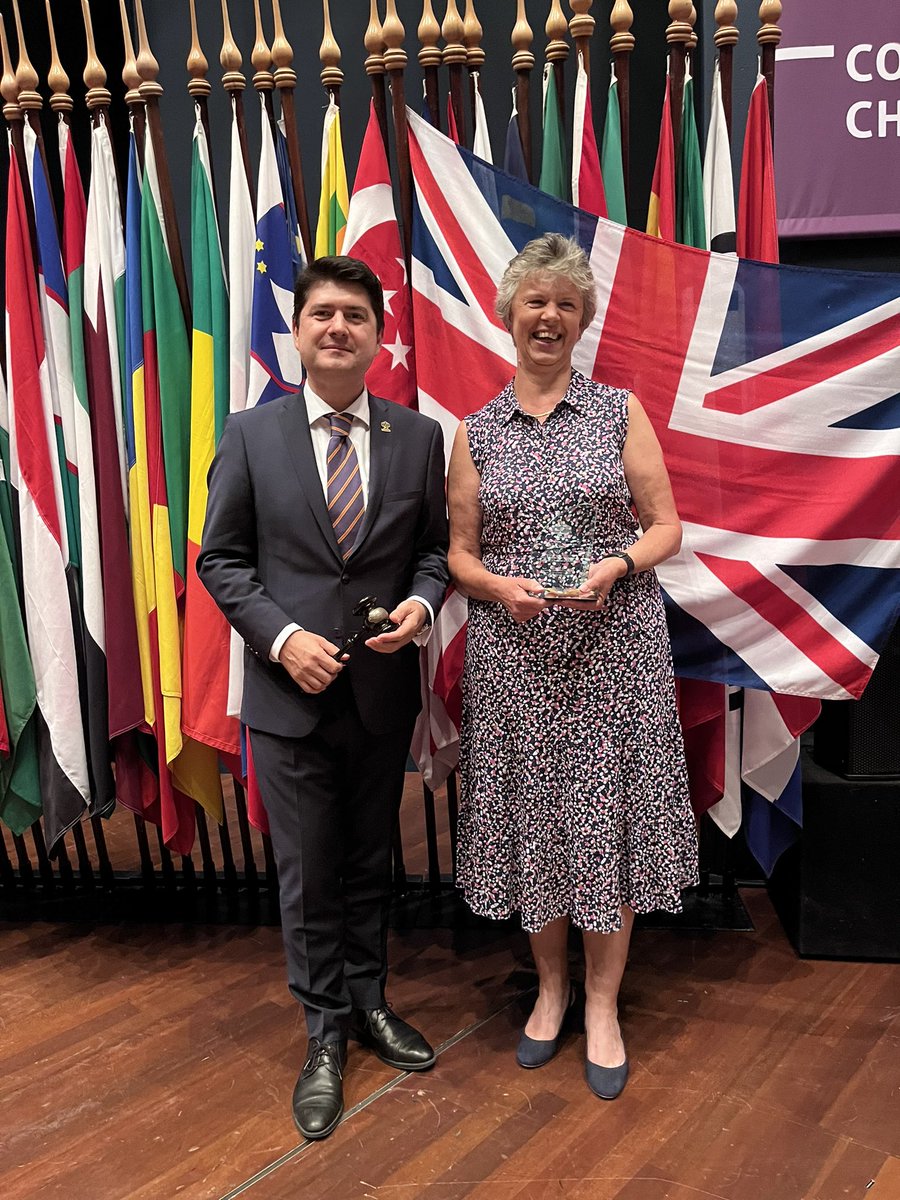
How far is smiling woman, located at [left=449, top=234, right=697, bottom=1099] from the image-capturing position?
1.95 metres

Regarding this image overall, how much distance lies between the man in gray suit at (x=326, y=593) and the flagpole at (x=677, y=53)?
993mm

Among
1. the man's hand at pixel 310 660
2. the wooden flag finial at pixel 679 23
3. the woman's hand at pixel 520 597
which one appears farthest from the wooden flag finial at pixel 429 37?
the man's hand at pixel 310 660

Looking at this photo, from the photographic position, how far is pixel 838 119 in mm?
2926

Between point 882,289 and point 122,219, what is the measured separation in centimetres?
188

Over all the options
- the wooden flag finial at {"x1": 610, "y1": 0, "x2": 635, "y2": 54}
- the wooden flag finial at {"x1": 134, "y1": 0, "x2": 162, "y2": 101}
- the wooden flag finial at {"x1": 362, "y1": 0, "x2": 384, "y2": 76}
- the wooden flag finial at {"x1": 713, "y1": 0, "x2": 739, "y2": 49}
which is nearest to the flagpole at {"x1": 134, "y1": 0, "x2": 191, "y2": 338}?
the wooden flag finial at {"x1": 134, "y1": 0, "x2": 162, "y2": 101}

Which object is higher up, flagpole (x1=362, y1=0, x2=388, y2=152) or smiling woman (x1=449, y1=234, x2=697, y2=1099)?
flagpole (x1=362, y1=0, x2=388, y2=152)

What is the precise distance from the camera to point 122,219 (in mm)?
2572

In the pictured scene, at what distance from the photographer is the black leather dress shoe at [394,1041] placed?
2.14 m

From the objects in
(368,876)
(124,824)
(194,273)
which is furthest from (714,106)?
(124,824)

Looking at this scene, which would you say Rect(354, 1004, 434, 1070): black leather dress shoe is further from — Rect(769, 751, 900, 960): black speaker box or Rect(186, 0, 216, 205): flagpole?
Rect(186, 0, 216, 205): flagpole

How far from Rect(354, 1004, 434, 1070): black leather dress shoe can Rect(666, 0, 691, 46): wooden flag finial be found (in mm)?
2323

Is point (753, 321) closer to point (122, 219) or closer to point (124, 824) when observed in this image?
point (122, 219)

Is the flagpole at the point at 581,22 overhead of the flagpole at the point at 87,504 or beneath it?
overhead

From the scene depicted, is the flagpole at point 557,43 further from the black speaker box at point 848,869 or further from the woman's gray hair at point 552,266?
the black speaker box at point 848,869
